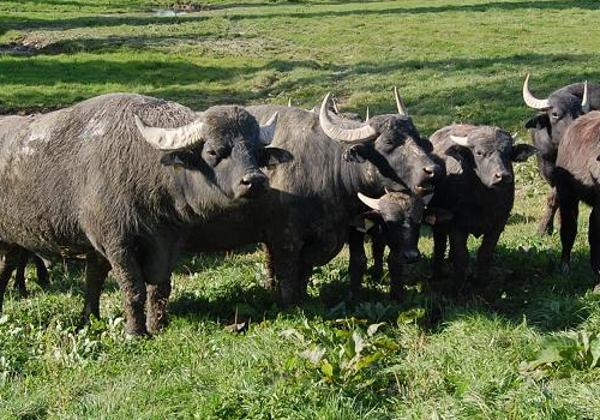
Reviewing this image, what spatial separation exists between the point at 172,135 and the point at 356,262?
8.40ft

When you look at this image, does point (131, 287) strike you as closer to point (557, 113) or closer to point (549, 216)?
point (549, 216)

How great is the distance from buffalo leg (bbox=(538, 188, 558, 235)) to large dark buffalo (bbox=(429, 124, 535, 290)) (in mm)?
2420

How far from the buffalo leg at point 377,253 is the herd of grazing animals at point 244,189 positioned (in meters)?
0.05

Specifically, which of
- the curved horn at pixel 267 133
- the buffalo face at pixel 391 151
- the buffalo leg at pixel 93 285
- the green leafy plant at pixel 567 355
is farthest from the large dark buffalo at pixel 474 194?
the buffalo leg at pixel 93 285

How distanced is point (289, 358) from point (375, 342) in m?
0.81

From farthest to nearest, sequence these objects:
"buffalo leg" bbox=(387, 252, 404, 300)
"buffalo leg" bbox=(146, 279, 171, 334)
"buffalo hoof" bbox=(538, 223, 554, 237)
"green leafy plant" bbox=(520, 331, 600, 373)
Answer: "buffalo hoof" bbox=(538, 223, 554, 237) → "buffalo leg" bbox=(387, 252, 404, 300) → "buffalo leg" bbox=(146, 279, 171, 334) → "green leafy plant" bbox=(520, 331, 600, 373)

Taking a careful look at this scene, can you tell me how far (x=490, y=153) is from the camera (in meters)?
8.08

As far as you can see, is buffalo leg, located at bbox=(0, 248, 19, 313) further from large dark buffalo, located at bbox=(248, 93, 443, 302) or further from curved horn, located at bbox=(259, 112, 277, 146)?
curved horn, located at bbox=(259, 112, 277, 146)

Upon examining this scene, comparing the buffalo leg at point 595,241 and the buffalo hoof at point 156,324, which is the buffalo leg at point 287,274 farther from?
the buffalo leg at point 595,241

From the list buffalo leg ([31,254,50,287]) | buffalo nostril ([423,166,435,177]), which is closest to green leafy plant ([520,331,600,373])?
buffalo nostril ([423,166,435,177])

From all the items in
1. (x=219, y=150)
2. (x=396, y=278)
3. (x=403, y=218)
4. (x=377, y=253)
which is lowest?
(x=377, y=253)

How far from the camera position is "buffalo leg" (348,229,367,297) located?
847cm

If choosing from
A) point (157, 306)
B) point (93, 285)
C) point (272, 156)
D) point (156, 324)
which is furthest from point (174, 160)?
point (93, 285)

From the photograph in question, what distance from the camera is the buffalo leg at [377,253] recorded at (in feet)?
28.5
